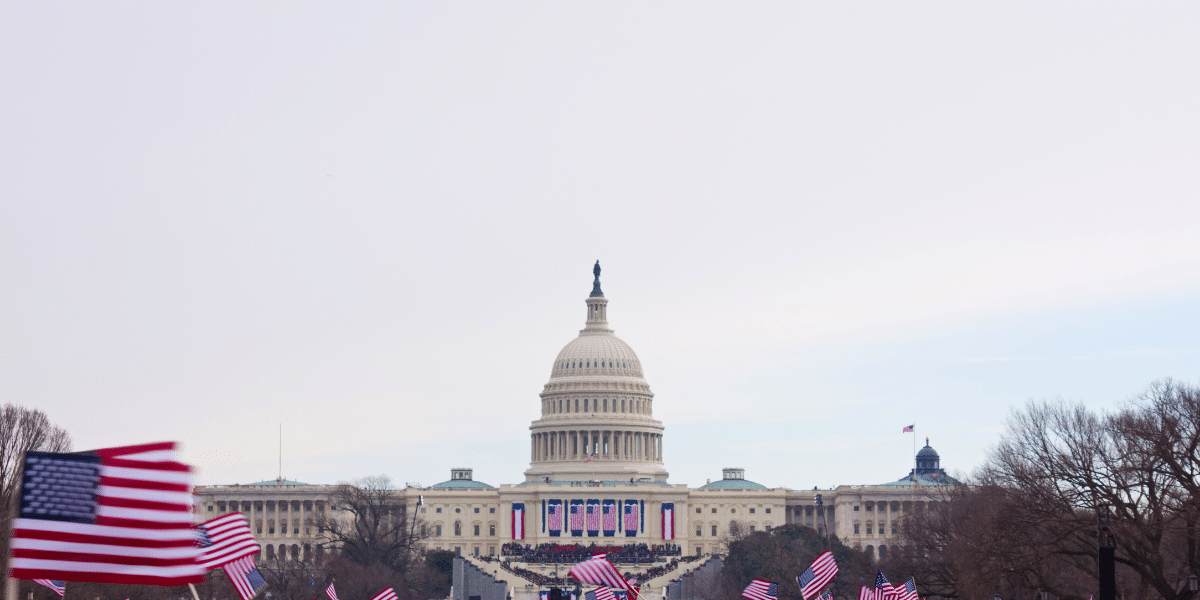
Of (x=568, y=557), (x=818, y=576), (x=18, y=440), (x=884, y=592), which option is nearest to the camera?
(x=884, y=592)

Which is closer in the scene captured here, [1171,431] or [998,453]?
[1171,431]

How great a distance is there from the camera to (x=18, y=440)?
304 feet

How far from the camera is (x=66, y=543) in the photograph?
19.3 metres

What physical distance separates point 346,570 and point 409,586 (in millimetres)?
17180

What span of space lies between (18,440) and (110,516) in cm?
7752

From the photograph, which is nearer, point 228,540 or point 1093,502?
point 228,540

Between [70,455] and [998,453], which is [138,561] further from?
[998,453]

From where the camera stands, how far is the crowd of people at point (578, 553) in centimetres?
17500

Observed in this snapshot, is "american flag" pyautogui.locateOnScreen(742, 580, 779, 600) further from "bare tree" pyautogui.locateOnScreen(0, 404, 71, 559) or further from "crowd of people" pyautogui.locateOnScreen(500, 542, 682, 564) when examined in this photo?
"crowd of people" pyautogui.locateOnScreen(500, 542, 682, 564)

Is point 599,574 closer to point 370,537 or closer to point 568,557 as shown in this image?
point 370,537

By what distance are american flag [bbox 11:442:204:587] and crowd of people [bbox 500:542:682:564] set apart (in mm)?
149359

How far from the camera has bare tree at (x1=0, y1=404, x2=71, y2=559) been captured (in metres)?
86.9

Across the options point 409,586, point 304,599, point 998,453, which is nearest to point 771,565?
point 409,586

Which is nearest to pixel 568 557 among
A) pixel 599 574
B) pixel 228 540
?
pixel 599 574
